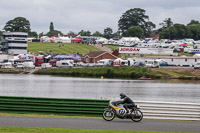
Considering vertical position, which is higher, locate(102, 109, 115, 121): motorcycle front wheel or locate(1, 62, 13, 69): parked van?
locate(1, 62, 13, 69): parked van

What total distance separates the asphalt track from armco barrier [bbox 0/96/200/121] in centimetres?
83

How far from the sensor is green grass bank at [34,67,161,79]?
9325cm

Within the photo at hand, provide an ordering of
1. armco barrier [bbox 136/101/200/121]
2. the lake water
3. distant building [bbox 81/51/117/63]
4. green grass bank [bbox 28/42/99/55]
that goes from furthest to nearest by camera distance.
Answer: green grass bank [bbox 28/42/99/55] < distant building [bbox 81/51/117/63] < the lake water < armco barrier [bbox 136/101/200/121]

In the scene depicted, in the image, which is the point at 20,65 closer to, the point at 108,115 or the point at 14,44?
the point at 14,44

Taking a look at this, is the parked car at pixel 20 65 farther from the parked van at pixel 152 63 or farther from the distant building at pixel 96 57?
the parked van at pixel 152 63

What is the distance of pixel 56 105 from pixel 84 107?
5.49ft

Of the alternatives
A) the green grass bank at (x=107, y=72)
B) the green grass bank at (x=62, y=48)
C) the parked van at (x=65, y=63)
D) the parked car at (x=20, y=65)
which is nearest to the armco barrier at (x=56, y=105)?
the green grass bank at (x=107, y=72)

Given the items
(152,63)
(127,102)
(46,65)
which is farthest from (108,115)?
(46,65)

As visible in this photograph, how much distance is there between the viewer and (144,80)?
87438mm

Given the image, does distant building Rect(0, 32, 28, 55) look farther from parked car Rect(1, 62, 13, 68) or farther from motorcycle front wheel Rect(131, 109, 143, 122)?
motorcycle front wheel Rect(131, 109, 143, 122)

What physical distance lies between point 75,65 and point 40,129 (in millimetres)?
90388

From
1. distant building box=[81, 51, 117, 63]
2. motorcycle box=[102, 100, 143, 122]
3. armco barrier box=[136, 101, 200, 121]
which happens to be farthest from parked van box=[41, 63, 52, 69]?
motorcycle box=[102, 100, 143, 122]

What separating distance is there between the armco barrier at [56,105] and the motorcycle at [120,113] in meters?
1.45

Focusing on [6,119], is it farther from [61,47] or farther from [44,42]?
[44,42]
